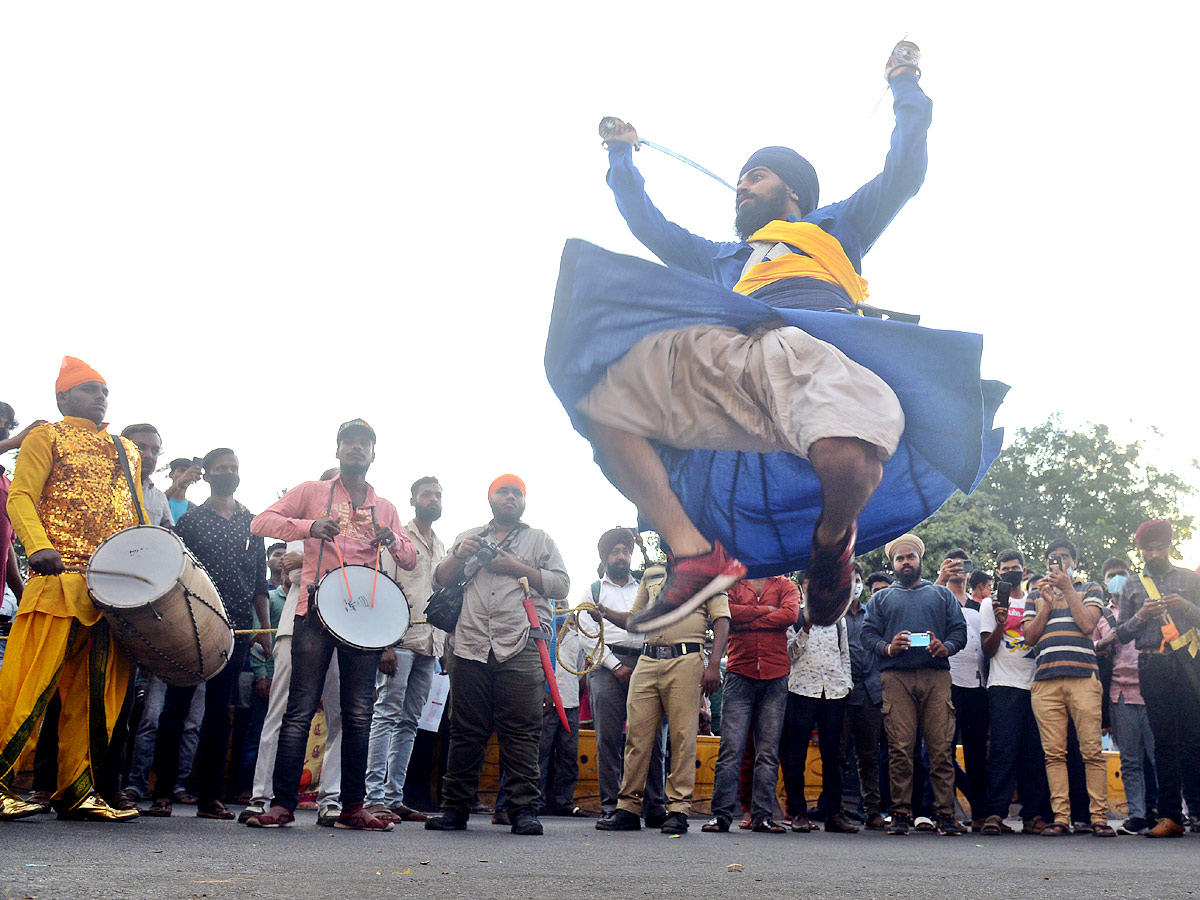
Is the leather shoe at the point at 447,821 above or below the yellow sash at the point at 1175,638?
below

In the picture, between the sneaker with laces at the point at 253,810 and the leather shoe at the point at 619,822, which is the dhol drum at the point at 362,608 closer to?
the sneaker with laces at the point at 253,810

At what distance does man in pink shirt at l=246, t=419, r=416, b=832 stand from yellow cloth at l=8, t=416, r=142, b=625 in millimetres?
780

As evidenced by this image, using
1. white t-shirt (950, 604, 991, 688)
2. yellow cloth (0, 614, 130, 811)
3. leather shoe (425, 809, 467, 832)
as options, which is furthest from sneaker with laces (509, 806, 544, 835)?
white t-shirt (950, 604, 991, 688)

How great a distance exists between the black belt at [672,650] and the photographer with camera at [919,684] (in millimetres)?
1493

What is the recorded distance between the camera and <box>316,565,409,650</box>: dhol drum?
5684mm

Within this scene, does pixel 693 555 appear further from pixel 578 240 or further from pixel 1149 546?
pixel 1149 546

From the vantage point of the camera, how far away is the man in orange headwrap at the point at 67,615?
5.02 m

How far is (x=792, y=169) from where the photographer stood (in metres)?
3.17

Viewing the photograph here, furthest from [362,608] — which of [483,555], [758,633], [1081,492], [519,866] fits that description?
[1081,492]

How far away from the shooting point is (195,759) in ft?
26.0

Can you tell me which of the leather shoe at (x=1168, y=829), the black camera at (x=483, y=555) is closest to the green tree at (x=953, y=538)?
the leather shoe at (x=1168, y=829)

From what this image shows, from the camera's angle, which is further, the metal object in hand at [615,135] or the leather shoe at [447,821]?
the leather shoe at [447,821]

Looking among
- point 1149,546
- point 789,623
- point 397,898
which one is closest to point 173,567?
point 397,898

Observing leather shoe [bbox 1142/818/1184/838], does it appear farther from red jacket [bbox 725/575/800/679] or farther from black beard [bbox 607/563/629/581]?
black beard [bbox 607/563/629/581]
